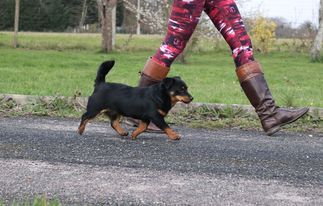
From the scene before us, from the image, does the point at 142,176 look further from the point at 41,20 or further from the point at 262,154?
the point at 41,20

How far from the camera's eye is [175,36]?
5.42 meters

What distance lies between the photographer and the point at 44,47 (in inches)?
1048

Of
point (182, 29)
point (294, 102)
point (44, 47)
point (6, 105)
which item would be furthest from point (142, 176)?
point (44, 47)

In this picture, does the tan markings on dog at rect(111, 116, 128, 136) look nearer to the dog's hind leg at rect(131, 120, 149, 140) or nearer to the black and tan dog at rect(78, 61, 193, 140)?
the black and tan dog at rect(78, 61, 193, 140)

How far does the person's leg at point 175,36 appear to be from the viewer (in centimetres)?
533

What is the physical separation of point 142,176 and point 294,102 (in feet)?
13.9

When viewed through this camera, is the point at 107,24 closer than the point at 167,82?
No

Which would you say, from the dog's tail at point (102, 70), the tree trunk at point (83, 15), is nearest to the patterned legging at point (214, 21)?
the dog's tail at point (102, 70)

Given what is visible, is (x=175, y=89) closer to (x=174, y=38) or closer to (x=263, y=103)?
(x=174, y=38)

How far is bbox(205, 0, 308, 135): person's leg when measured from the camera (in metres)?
5.40

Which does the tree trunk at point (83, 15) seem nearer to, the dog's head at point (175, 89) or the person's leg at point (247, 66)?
the person's leg at point (247, 66)

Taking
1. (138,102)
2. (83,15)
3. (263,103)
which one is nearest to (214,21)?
(263,103)

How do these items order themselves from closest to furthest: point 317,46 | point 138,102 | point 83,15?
1. point 138,102
2. point 317,46
3. point 83,15

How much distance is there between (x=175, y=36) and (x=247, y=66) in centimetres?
66
